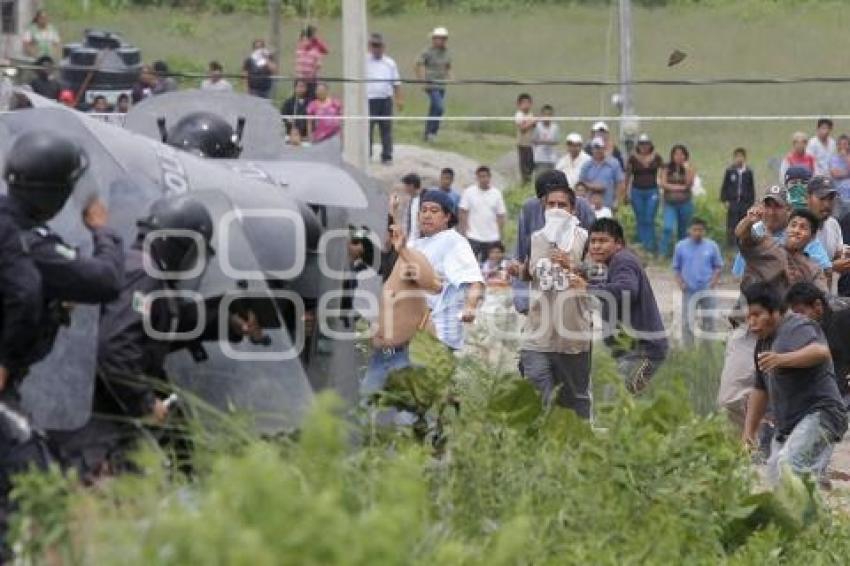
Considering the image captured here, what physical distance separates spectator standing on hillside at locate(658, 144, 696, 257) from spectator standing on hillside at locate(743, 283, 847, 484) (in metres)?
12.8

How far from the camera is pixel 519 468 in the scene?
10.6 meters

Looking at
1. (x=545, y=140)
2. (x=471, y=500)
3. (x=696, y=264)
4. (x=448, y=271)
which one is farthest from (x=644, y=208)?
(x=471, y=500)

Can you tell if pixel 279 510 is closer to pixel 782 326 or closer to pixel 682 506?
pixel 682 506

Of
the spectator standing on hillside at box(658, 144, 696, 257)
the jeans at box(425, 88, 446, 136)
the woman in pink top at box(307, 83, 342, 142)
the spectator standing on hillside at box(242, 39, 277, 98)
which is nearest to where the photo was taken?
the woman in pink top at box(307, 83, 342, 142)

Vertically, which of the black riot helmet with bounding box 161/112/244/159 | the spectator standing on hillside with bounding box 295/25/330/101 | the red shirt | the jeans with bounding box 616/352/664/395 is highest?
the black riot helmet with bounding box 161/112/244/159

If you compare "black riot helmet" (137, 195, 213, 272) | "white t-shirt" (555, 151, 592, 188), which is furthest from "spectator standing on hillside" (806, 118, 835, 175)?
"black riot helmet" (137, 195, 213, 272)

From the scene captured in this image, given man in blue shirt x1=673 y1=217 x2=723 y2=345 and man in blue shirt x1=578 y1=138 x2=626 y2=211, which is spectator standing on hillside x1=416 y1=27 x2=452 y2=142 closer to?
man in blue shirt x1=578 y1=138 x2=626 y2=211

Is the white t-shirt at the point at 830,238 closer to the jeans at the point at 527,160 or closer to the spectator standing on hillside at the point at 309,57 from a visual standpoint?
the jeans at the point at 527,160

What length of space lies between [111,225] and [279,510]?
13.3ft

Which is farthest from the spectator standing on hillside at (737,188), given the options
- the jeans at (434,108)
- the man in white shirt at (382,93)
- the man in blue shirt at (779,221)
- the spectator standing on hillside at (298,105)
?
the man in blue shirt at (779,221)

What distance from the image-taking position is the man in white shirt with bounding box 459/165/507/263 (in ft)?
84.2

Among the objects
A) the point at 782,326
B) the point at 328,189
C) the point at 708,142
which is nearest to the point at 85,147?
the point at 328,189

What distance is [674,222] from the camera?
2805cm

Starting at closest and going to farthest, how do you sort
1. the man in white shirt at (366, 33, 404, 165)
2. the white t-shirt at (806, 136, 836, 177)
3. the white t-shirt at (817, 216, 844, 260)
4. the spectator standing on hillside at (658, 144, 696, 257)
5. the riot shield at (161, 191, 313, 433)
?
the riot shield at (161, 191, 313, 433) → the white t-shirt at (817, 216, 844, 260) → the white t-shirt at (806, 136, 836, 177) → the spectator standing on hillside at (658, 144, 696, 257) → the man in white shirt at (366, 33, 404, 165)
